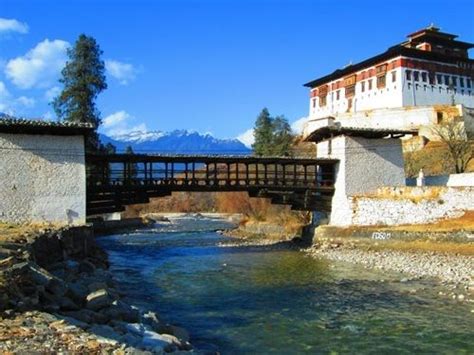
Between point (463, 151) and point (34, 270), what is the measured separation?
4255cm

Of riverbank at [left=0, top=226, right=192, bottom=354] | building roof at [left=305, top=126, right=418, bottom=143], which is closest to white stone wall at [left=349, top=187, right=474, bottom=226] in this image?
building roof at [left=305, top=126, right=418, bottom=143]

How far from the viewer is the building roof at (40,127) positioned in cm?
2534

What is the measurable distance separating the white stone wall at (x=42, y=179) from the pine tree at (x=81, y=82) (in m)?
12.9

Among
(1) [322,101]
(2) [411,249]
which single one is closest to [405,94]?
(1) [322,101]

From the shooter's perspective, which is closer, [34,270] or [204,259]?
[34,270]

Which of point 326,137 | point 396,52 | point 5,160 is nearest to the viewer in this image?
point 5,160

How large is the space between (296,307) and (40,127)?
52.2 feet

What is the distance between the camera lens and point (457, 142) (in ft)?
149

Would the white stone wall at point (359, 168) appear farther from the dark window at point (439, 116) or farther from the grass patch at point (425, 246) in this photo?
the dark window at point (439, 116)

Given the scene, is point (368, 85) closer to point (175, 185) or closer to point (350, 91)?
point (350, 91)

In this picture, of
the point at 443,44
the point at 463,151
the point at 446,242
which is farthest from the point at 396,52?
the point at 446,242

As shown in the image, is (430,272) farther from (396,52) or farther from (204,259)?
(396,52)

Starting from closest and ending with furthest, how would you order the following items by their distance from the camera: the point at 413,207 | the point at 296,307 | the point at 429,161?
1. the point at 296,307
2. the point at 413,207
3. the point at 429,161

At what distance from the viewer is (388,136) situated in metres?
37.3
